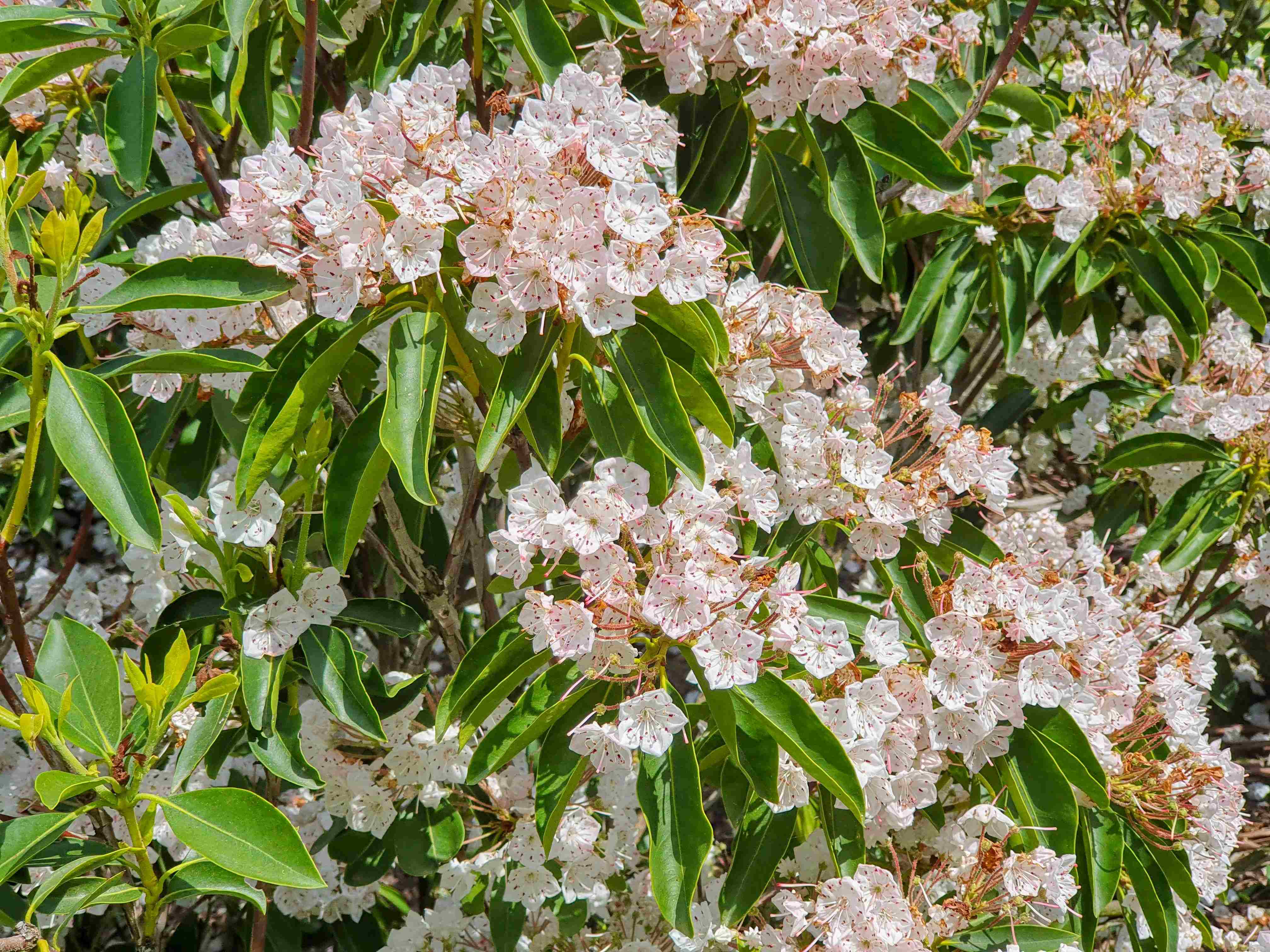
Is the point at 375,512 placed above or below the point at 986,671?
below

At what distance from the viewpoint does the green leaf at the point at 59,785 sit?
1281mm

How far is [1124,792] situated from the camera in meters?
1.97

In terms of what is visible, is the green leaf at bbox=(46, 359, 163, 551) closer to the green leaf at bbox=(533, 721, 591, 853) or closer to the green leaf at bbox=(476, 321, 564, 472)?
the green leaf at bbox=(476, 321, 564, 472)

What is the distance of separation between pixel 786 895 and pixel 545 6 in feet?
4.62

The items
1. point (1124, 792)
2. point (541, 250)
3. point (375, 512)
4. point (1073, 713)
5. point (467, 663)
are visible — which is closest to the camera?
point (541, 250)

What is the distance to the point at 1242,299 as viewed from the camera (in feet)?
8.38

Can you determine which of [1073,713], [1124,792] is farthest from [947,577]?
[1124,792]

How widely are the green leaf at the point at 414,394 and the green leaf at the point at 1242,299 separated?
1844 mm

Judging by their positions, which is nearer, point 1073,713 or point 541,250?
point 541,250

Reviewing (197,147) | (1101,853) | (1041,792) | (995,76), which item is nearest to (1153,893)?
(1101,853)

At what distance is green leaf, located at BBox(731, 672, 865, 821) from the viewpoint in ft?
4.79

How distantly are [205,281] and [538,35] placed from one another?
644mm

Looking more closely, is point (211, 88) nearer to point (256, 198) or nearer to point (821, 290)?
point (256, 198)

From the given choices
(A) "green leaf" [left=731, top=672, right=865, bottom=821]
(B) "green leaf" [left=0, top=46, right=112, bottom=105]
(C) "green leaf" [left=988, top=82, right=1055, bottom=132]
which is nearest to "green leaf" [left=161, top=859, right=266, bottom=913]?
(A) "green leaf" [left=731, top=672, right=865, bottom=821]
